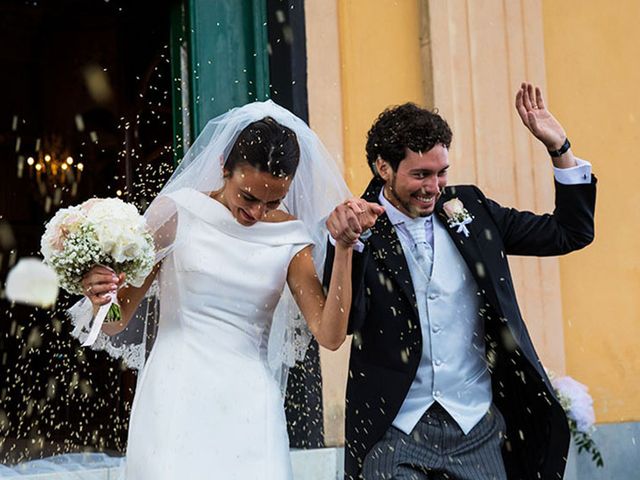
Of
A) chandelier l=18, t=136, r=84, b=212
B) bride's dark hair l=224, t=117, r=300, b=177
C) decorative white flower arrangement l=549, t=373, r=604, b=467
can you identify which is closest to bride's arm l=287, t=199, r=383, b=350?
bride's dark hair l=224, t=117, r=300, b=177

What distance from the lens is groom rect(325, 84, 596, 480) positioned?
3791 millimetres

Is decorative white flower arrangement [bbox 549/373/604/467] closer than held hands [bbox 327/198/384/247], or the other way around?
held hands [bbox 327/198/384/247]

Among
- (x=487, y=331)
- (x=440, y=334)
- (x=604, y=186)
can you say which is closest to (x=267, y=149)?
(x=440, y=334)

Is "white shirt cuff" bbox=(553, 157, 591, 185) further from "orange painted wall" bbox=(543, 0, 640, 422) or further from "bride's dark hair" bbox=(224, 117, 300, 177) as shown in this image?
"orange painted wall" bbox=(543, 0, 640, 422)

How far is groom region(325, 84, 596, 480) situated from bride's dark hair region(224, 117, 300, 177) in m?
0.33

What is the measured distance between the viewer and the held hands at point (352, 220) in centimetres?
351

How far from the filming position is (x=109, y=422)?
855 cm

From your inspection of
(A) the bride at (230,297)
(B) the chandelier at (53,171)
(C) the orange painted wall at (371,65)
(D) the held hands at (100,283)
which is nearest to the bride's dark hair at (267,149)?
(A) the bride at (230,297)

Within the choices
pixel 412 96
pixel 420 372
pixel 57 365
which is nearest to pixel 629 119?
pixel 412 96

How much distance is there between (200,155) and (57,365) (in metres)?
7.73

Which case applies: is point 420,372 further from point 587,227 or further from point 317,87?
point 317,87

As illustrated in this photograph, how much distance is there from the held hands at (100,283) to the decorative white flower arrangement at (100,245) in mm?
17

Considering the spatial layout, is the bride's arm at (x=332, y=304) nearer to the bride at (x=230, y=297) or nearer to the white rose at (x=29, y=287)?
the bride at (x=230, y=297)

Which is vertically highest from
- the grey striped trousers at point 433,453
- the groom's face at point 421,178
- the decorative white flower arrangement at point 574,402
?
the groom's face at point 421,178
